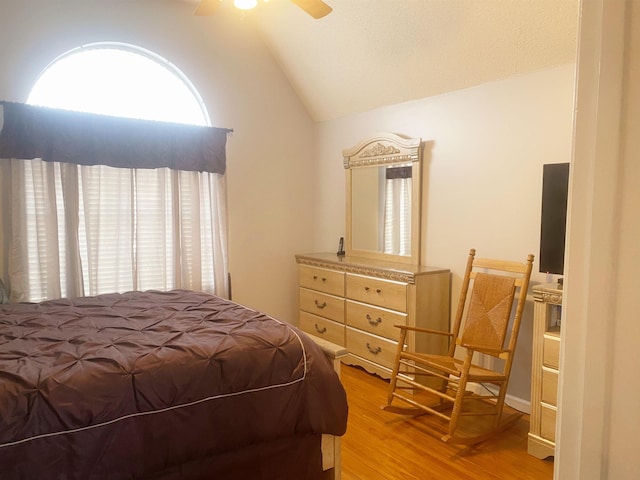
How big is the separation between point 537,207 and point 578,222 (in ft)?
8.96

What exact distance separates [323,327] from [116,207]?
1988 mm

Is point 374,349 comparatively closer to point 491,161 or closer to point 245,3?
point 491,161

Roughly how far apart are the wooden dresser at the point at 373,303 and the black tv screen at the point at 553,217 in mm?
870

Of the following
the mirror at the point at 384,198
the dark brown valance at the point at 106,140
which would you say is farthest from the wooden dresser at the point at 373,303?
the dark brown valance at the point at 106,140

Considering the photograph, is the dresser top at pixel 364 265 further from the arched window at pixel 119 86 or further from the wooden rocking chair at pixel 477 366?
the arched window at pixel 119 86

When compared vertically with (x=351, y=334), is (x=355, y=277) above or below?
above

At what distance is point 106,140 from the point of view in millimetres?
3475

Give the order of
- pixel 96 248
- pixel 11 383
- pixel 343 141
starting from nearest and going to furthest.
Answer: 1. pixel 11 383
2. pixel 96 248
3. pixel 343 141

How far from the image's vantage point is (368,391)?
3314 millimetres

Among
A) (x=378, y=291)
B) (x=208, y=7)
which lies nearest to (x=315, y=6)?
(x=208, y=7)

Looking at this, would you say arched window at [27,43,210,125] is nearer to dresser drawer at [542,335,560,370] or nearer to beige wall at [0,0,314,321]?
beige wall at [0,0,314,321]

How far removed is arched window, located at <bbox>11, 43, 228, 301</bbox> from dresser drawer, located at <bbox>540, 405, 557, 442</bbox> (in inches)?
108

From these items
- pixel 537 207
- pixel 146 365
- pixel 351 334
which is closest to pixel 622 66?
pixel 146 365

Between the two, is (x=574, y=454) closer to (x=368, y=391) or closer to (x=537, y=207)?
(x=537, y=207)
